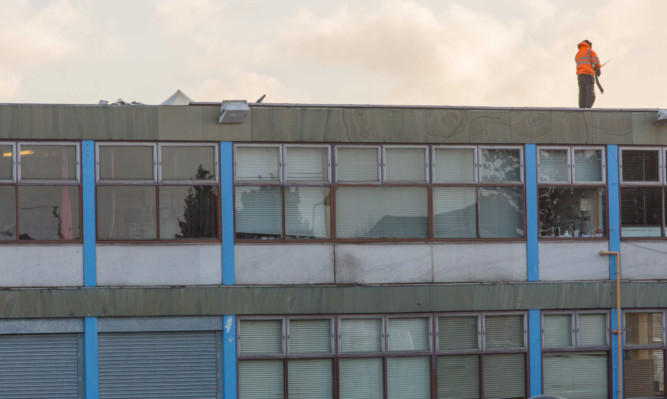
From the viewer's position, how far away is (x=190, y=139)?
48.8 ft

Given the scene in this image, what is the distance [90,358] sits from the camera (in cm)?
1462

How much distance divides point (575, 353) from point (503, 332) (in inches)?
56.1

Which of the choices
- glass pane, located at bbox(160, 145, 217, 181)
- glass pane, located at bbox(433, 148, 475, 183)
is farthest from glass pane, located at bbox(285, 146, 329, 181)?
glass pane, located at bbox(433, 148, 475, 183)

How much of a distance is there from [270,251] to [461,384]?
163 inches

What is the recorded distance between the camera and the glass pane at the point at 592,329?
52.6ft

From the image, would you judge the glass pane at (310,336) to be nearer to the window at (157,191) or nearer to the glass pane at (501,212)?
the window at (157,191)

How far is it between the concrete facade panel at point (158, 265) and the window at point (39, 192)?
2.35 ft

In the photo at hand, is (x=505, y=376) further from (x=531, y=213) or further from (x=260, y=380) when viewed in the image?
(x=260, y=380)

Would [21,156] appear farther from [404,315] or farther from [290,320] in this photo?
[404,315]

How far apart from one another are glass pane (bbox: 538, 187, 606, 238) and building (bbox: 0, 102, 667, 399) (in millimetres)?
36

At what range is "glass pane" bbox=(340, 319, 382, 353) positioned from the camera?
50.4 ft

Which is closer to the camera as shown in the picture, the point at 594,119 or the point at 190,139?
the point at 190,139

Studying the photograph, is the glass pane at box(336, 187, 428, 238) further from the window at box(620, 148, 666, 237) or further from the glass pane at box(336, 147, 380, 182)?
the window at box(620, 148, 666, 237)

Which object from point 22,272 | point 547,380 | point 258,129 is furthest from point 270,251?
point 547,380
